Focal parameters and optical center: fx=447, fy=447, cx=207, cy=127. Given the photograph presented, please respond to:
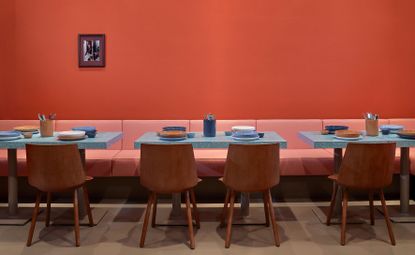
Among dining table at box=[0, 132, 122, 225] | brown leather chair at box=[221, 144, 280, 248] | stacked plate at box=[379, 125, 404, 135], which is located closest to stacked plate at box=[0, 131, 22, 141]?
dining table at box=[0, 132, 122, 225]

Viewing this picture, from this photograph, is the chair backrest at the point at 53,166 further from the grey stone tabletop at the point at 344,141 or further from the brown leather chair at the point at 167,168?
the grey stone tabletop at the point at 344,141

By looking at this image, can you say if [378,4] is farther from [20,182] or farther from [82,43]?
[20,182]

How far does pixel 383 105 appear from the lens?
5148mm

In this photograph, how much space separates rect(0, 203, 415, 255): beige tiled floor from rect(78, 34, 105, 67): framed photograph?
1933 mm

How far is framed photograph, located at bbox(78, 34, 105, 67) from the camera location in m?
5.02

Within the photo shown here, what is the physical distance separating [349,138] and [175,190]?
1.43 metres

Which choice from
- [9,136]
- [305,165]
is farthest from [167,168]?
[305,165]

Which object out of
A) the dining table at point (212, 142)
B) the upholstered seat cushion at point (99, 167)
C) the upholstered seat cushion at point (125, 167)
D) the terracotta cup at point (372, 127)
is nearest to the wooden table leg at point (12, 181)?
the upholstered seat cushion at point (99, 167)

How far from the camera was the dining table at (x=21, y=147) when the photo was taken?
3.46m

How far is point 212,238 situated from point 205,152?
4.57ft

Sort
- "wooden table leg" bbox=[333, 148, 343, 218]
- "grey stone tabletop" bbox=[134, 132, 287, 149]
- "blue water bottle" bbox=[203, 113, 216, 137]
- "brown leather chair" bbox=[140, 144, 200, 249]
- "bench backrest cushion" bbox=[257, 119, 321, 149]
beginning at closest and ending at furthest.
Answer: "brown leather chair" bbox=[140, 144, 200, 249]
"grey stone tabletop" bbox=[134, 132, 287, 149]
"blue water bottle" bbox=[203, 113, 216, 137]
"wooden table leg" bbox=[333, 148, 343, 218]
"bench backrest cushion" bbox=[257, 119, 321, 149]

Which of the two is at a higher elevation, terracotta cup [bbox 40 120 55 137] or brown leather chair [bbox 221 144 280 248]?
terracotta cup [bbox 40 120 55 137]

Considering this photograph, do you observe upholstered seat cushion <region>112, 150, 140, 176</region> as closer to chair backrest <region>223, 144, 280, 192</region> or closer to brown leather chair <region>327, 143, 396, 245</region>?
chair backrest <region>223, 144, 280, 192</region>

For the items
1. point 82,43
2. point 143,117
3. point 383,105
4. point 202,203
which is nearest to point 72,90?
point 82,43
